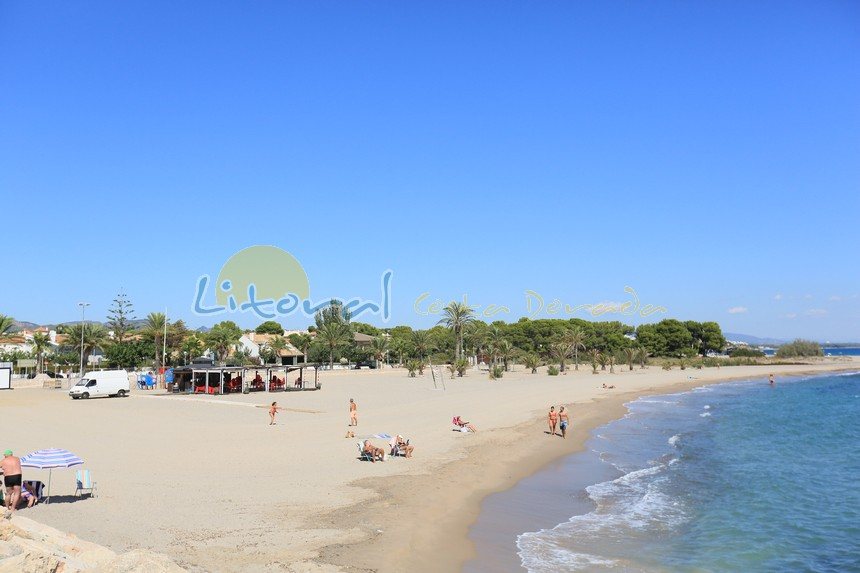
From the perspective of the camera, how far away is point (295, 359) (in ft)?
237

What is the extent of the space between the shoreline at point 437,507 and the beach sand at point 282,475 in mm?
41

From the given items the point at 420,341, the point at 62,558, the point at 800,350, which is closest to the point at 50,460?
the point at 62,558

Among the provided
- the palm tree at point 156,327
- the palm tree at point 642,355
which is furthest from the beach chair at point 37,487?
the palm tree at point 642,355

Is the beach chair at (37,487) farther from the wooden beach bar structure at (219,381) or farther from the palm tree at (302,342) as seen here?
the palm tree at (302,342)

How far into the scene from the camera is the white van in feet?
118

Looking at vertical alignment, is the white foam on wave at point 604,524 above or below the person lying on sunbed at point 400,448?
below

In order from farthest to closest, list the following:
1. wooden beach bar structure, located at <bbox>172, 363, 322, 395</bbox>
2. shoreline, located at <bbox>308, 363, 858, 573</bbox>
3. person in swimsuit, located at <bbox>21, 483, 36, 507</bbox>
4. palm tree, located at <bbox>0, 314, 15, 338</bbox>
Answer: palm tree, located at <bbox>0, 314, 15, 338</bbox> → wooden beach bar structure, located at <bbox>172, 363, 322, 395</bbox> → person in swimsuit, located at <bbox>21, 483, 36, 507</bbox> → shoreline, located at <bbox>308, 363, 858, 573</bbox>

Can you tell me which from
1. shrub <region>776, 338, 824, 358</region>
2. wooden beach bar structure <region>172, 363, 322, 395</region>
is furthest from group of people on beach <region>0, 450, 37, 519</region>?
shrub <region>776, 338, 824, 358</region>

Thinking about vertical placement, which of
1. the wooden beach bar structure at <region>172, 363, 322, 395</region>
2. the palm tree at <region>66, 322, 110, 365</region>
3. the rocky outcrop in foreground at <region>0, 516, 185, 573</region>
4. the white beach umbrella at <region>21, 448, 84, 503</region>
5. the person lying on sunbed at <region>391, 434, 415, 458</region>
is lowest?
the person lying on sunbed at <region>391, 434, 415, 458</region>

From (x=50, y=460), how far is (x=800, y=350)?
128 metres

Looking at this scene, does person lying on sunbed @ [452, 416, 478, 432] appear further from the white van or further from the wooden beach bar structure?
the white van

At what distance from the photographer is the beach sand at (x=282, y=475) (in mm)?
9469

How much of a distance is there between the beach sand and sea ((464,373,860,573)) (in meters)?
0.98

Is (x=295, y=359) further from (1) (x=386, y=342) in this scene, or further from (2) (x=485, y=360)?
(2) (x=485, y=360)
